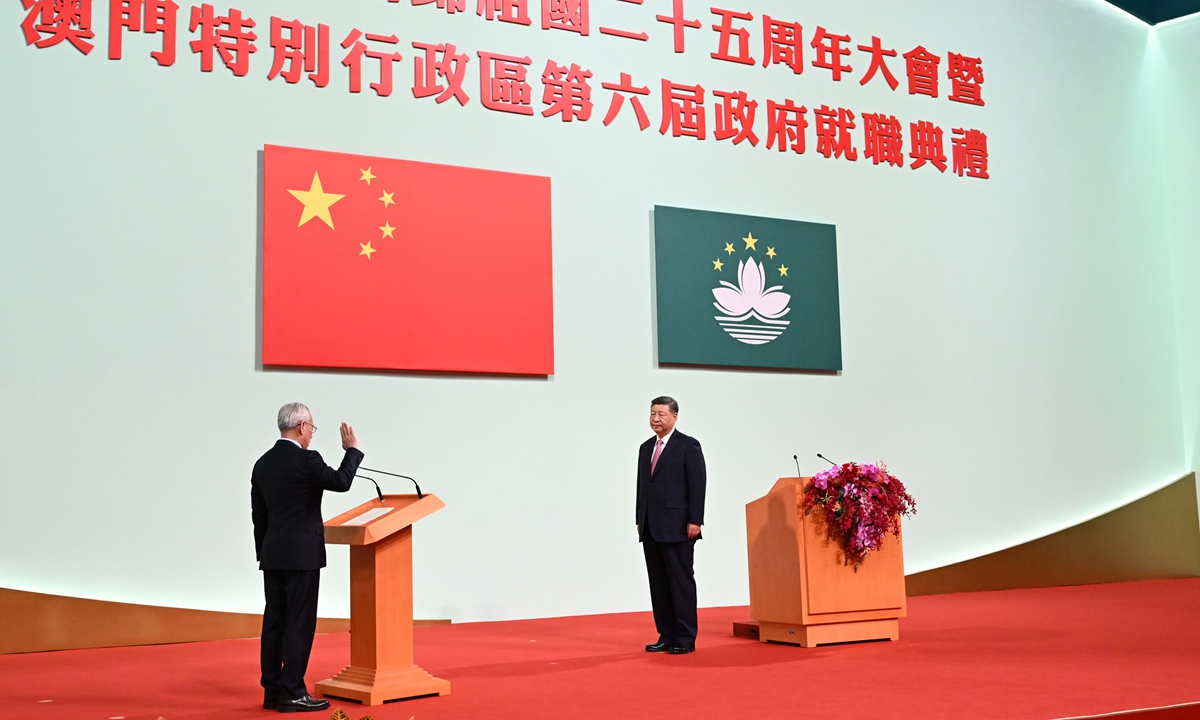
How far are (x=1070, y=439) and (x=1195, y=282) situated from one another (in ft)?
6.64

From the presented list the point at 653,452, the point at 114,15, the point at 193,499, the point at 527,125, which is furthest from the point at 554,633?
the point at 114,15

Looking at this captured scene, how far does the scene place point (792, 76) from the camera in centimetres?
845

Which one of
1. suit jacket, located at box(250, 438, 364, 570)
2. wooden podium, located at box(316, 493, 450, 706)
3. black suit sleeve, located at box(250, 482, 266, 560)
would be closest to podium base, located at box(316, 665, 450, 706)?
wooden podium, located at box(316, 493, 450, 706)

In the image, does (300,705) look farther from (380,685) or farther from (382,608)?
(382,608)

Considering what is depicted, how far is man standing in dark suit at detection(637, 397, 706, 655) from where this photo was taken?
5.39m

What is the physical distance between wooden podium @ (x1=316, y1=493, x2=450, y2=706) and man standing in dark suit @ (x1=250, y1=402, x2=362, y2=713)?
0.58 feet

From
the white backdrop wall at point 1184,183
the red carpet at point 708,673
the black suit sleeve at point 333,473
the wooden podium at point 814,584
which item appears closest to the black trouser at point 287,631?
the red carpet at point 708,673

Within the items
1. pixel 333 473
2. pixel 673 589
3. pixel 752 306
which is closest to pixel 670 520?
pixel 673 589

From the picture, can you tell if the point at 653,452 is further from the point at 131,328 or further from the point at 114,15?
the point at 114,15

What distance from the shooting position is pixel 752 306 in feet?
26.0

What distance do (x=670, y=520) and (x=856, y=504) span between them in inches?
36.2

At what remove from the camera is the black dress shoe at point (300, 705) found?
3.88 metres

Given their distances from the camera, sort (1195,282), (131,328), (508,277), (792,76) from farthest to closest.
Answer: (1195,282)
(792,76)
(508,277)
(131,328)

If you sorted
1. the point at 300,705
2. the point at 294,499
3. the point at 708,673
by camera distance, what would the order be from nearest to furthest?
the point at 300,705
the point at 294,499
the point at 708,673
